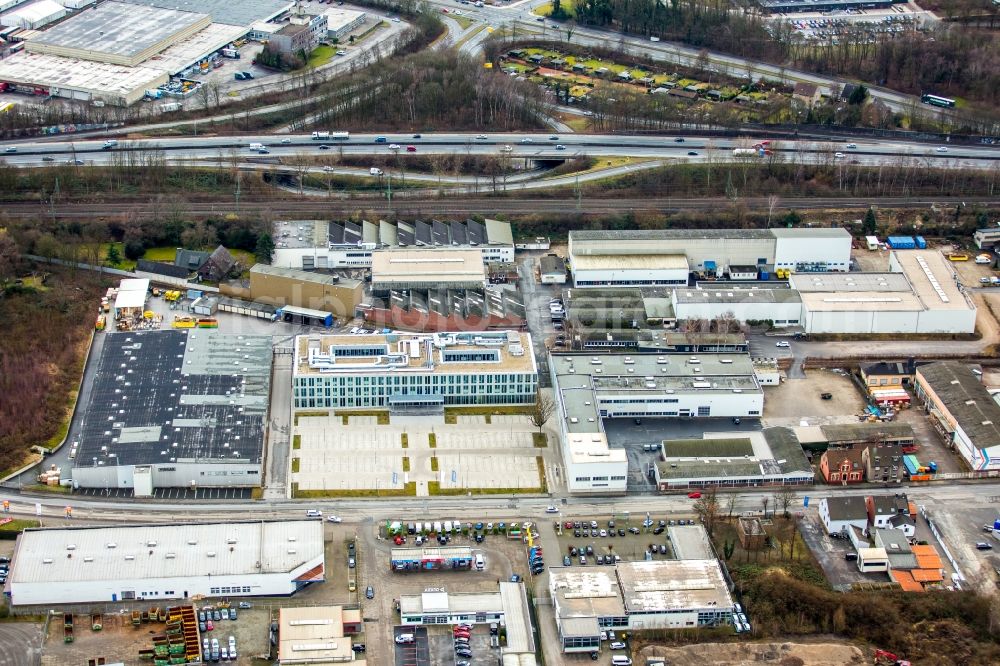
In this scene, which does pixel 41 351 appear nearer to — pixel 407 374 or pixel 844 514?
pixel 407 374

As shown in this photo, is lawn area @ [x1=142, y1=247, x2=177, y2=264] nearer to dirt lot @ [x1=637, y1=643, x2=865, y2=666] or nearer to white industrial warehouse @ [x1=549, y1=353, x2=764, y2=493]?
white industrial warehouse @ [x1=549, y1=353, x2=764, y2=493]

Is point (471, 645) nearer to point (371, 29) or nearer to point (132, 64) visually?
point (132, 64)

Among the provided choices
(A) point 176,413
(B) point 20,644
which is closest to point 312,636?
(B) point 20,644

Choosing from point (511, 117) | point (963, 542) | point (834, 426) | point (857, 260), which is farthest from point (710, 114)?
point (963, 542)

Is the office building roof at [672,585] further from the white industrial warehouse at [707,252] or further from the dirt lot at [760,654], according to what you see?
the white industrial warehouse at [707,252]

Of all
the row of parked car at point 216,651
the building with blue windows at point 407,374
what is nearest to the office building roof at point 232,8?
the building with blue windows at point 407,374
